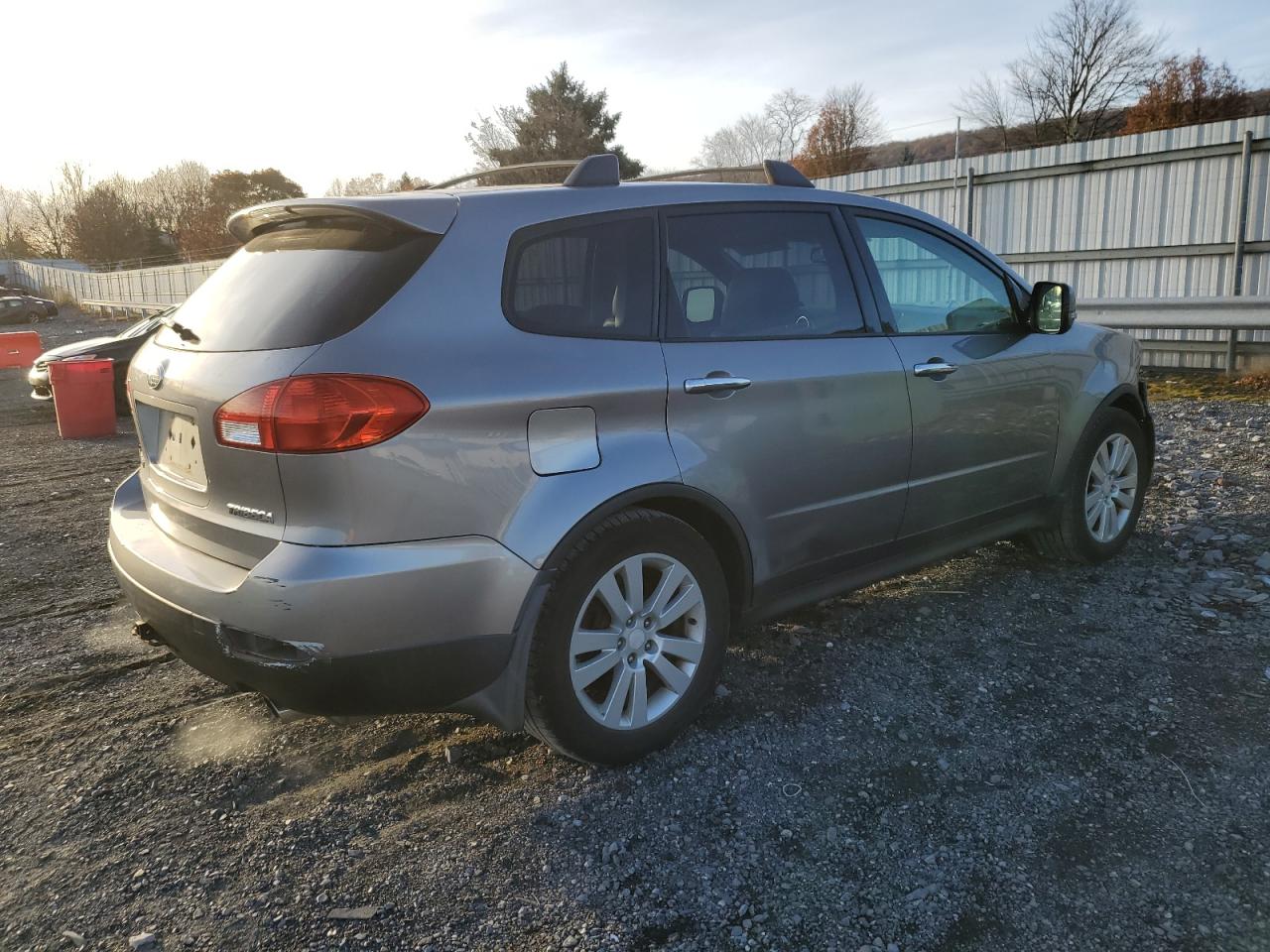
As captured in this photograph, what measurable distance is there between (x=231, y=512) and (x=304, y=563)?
37 cm

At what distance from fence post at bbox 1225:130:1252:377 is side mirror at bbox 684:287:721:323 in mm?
9664

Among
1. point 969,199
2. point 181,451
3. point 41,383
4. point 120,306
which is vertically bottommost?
point 120,306

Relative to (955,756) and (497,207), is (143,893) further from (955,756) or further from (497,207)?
(955,756)

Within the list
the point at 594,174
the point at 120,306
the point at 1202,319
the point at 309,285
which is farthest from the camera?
the point at 120,306

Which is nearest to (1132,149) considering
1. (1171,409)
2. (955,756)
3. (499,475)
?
(1171,409)

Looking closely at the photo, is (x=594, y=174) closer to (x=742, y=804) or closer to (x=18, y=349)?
(x=742, y=804)

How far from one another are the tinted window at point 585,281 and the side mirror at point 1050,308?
2121 mm

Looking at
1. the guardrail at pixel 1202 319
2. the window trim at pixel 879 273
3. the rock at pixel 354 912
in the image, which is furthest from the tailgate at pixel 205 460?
the guardrail at pixel 1202 319

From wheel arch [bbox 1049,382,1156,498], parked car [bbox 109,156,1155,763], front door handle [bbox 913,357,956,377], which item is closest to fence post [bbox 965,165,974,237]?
wheel arch [bbox 1049,382,1156,498]

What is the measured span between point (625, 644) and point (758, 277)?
54.4 inches

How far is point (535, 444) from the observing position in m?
2.64

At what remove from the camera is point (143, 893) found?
2477 mm

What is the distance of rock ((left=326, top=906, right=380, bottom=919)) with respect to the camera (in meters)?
2.38

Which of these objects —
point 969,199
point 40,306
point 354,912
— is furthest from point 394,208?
point 40,306
